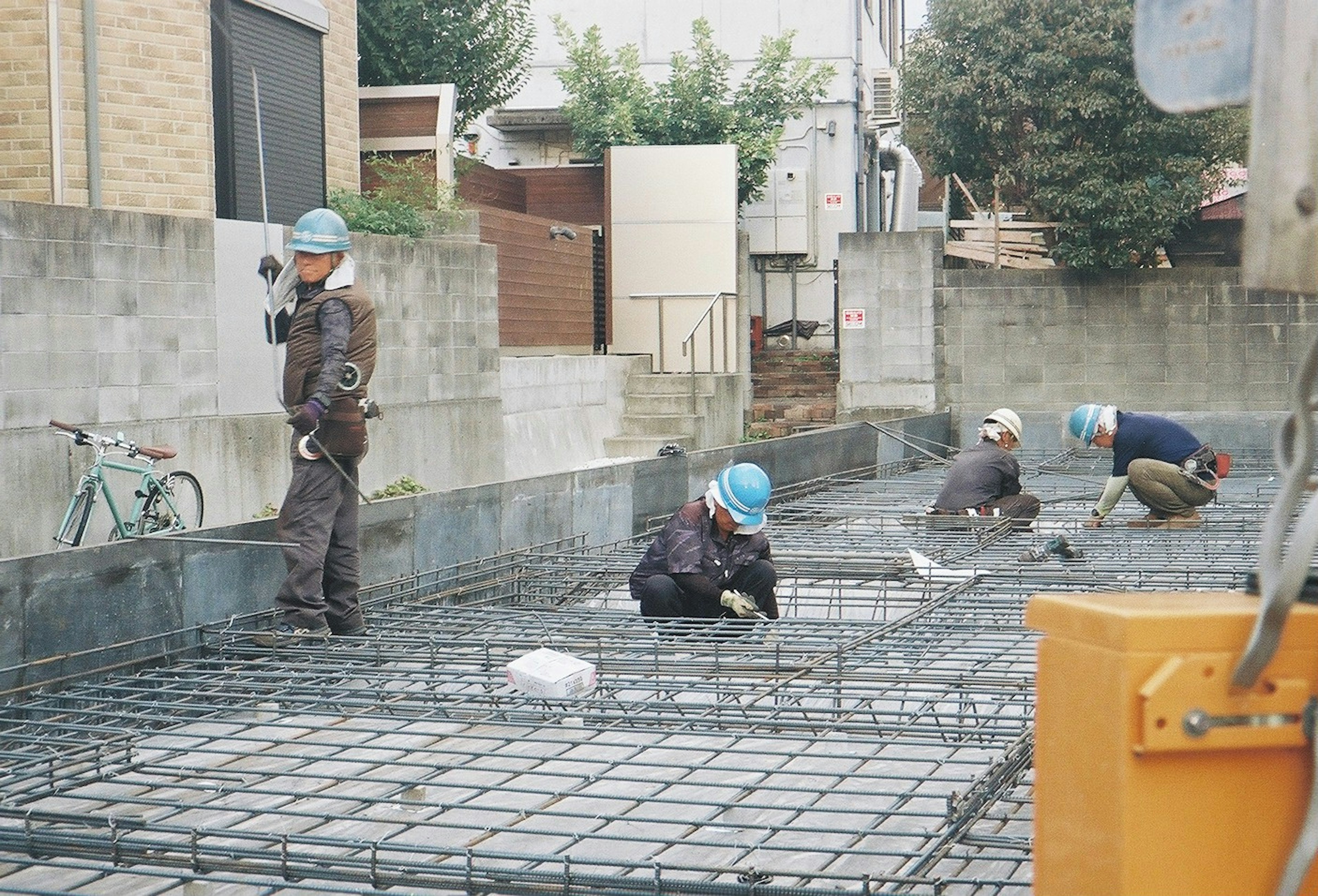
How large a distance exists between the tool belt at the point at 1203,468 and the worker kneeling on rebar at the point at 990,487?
0.92 m

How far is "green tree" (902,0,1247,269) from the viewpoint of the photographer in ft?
55.3

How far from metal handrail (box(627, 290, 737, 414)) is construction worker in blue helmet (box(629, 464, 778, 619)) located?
33.0ft

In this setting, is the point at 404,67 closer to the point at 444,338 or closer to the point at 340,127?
the point at 340,127

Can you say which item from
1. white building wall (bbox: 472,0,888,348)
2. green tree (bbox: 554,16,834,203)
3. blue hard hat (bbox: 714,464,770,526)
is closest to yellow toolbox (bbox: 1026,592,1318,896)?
blue hard hat (bbox: 714,464,770,526)

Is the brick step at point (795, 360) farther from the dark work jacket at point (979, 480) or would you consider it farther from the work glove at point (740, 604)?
the work glove at point (740, 604)

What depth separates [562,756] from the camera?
4.78 meters

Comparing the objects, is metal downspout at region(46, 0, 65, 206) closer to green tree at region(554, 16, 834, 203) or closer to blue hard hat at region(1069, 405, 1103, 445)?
blue hard hat at region(1069, 405, 1103, 445)

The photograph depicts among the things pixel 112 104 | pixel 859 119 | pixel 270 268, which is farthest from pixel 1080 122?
pixel 270 268

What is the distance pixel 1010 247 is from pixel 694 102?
417 cm

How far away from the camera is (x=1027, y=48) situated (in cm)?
1720

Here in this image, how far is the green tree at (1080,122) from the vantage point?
55.3 ft

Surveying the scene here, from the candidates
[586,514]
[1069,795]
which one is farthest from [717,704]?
[586,514]

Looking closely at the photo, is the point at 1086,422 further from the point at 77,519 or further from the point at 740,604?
the point at 77,519

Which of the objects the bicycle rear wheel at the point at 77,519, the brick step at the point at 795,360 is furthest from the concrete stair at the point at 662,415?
the bicycle rear wheel at the point at 77,519
